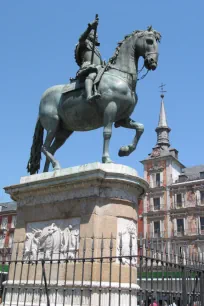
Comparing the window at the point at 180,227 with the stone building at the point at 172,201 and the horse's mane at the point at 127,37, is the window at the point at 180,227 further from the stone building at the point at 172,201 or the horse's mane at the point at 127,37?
the horse's mane at the point at 127,37

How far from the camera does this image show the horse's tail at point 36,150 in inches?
332

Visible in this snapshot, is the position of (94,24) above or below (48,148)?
above

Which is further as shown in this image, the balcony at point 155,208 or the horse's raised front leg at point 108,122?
the balcony at point 155,208

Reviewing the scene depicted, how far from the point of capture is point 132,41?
25.2ft

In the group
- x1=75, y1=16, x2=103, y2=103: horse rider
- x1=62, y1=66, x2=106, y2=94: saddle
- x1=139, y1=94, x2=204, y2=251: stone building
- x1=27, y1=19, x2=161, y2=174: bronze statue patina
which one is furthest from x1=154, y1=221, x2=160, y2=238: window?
x1=62, y1=66, x2=106, y2=94: saddle

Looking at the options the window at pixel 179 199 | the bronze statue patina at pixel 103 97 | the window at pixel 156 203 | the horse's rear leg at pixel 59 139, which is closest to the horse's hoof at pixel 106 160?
the bronze statue patina at pixel 103 97

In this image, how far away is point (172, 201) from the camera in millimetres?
48062

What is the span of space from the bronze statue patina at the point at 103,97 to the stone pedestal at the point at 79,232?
2.06ft

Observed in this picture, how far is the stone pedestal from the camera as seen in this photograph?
19.7 feet

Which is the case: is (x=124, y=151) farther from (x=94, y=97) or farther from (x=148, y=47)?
(x=148, y=47)

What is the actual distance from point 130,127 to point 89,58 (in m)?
1.80

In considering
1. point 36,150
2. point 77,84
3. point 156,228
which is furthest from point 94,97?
point 156,228

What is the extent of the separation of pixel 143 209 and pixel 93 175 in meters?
44.0

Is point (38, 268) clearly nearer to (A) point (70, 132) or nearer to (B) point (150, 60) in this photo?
(A) point (70, 132)
